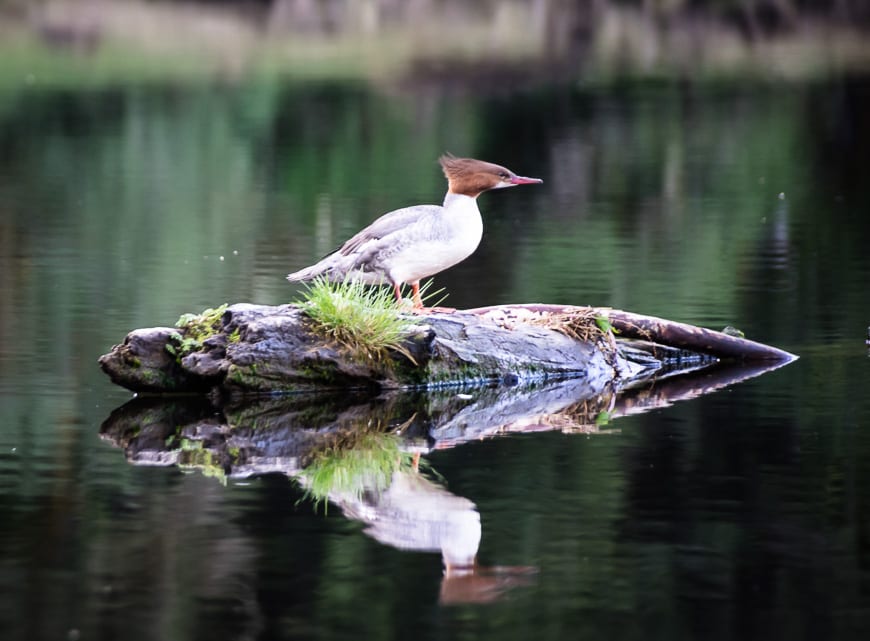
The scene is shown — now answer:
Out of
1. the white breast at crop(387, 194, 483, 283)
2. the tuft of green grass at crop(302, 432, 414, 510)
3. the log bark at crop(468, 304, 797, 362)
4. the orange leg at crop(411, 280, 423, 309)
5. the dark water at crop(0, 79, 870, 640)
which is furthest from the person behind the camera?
the log bark at crop(468, 304, 797, 362)

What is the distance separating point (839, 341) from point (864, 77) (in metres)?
30.7

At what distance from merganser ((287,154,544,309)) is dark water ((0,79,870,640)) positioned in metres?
1.82

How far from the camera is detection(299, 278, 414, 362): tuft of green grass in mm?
10609

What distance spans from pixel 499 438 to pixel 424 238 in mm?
2017

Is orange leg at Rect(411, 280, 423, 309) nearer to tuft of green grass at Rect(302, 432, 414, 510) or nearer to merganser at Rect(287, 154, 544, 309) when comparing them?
merganser at Rect(287, 154, 544, 309)

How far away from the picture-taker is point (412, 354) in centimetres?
1084

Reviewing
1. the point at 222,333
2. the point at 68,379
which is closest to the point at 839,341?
the point at 222,333

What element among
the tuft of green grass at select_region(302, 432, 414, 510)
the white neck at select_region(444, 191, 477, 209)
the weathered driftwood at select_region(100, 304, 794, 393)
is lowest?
the tuft of green grass at select_region(302, 432, 414, 510)

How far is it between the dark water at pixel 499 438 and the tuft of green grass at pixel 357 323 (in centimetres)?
146

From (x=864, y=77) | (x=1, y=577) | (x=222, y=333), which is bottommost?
(x=1, y=577)

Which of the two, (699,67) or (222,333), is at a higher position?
(699,67)

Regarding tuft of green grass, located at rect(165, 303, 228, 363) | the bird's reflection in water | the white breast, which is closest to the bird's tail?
the white breast

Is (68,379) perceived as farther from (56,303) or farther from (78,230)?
(78,230)

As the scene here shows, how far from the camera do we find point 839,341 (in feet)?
41.0
